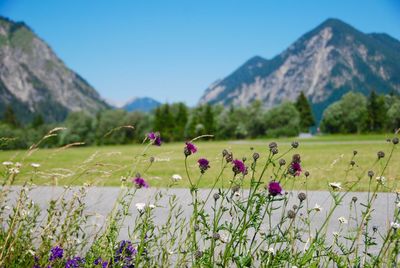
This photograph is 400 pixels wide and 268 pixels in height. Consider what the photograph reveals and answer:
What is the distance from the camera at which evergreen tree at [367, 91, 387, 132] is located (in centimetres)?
6794

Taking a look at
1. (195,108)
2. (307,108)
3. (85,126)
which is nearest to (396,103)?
(307,108)

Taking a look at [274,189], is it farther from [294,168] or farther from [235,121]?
[235,121]

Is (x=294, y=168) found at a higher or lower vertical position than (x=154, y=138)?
lower

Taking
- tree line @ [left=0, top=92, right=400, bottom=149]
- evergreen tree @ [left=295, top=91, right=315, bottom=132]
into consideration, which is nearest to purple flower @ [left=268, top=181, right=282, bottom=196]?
tree line @ [left=0, top=92, right=400, bottom=149]

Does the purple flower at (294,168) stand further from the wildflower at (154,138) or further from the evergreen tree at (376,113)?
the evergreen tree at (376,113)

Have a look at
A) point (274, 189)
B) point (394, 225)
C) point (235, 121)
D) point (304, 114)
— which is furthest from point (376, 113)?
point (274, 189)

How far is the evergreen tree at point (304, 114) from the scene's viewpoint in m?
80.9

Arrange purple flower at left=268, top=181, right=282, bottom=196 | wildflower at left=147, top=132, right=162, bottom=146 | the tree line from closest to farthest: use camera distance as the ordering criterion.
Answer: purple flower at left=268, top=181, right=282, bottom=196 → wildflower at left=147, top=132, right=162, bottom=146 → the tree line

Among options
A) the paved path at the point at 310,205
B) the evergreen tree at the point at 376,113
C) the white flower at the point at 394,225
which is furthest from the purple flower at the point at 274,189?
the evergreen tree at the point at 376,113

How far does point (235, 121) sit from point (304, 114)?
1656 cm

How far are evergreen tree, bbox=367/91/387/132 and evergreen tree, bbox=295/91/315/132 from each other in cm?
1396

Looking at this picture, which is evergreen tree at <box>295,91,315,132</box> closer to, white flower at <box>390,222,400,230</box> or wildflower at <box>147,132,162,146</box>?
wildflower at <box>147,132,162,146</box>

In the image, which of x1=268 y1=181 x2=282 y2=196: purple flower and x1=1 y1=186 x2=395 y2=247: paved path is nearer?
x1=268 y1=181 x2=282 y2=196: purple flower

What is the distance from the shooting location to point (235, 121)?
7681cm
